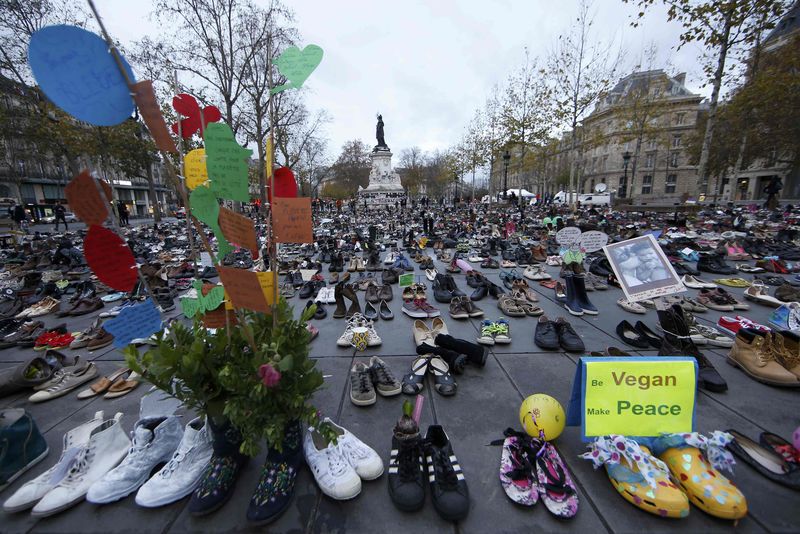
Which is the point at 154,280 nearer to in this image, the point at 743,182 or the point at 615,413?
the point at 615,413

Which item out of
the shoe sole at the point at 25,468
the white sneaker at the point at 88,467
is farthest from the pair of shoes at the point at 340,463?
the shoe sole at the point at 25,468

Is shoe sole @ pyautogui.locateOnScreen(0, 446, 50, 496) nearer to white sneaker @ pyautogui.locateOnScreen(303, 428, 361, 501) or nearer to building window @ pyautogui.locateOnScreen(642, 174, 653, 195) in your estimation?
white sneaker @ pyautogui.locateOnScreen(303, 428, 361, 501)

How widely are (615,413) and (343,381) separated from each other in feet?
7.52

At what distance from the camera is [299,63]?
72.8 inches

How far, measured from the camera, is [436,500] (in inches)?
68.8

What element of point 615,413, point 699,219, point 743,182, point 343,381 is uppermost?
point 743,182

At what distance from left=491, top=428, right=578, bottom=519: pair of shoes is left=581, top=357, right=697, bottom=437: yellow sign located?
Result: 315mm

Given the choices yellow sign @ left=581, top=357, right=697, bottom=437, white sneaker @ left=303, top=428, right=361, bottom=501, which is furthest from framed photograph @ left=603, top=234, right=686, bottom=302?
white sneaker @ left=303, top=428, right=361, bottom=501

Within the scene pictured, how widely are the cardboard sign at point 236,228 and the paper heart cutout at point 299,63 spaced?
79cm

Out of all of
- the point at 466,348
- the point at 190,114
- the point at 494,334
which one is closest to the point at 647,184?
the point at 494,334

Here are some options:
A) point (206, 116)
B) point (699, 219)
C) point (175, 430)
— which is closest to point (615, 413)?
point (175, 430)

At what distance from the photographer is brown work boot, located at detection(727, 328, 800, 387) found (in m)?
2.74

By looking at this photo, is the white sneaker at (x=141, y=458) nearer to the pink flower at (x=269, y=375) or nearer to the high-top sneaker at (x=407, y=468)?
the pink flower at (x=269, y=375)

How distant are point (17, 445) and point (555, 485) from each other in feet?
11.6
